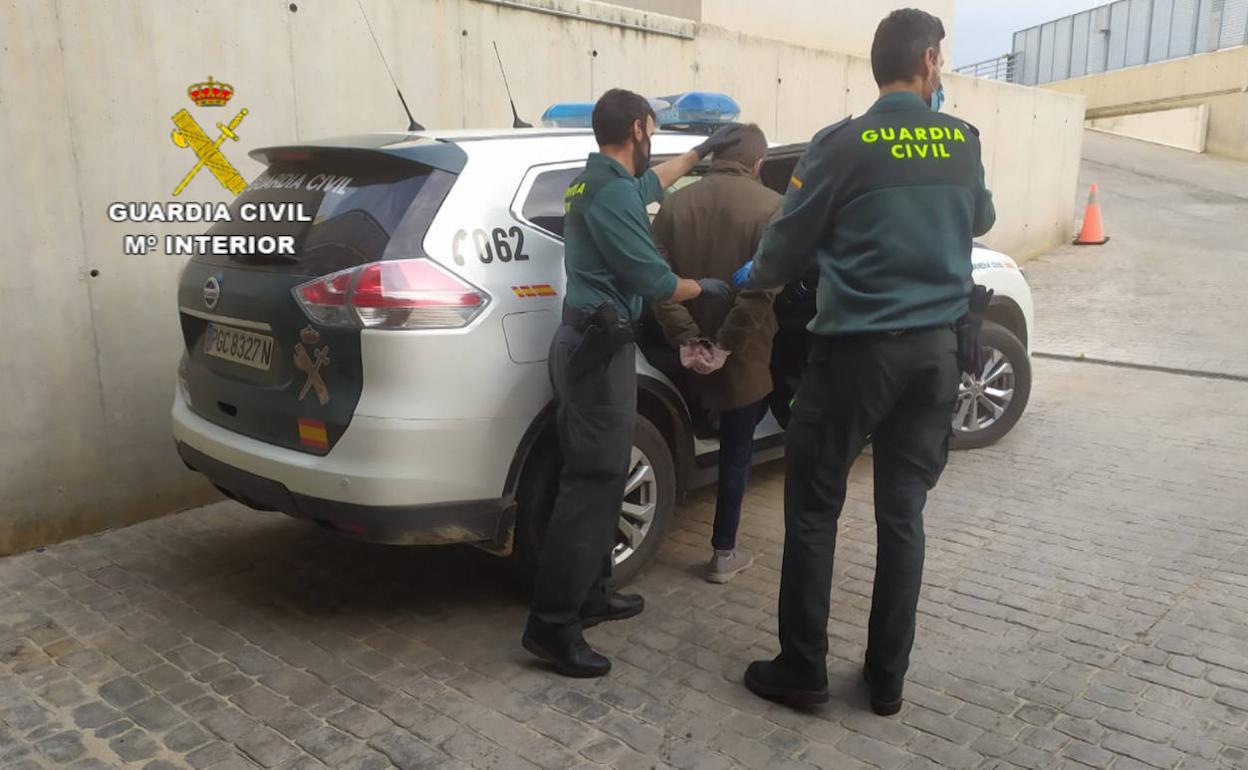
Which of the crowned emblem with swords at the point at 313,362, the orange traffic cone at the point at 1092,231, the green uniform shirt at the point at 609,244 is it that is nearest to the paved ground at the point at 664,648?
the crowned emblem with swords at the point at 313,362

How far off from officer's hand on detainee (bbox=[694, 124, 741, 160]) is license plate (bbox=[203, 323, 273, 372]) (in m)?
1.75

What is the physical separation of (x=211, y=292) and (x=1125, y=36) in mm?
29800

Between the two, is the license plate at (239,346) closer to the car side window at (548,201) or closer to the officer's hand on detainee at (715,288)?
the car side window at (548,201)

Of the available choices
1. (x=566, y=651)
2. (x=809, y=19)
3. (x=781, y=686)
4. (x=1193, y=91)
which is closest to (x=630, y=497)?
(x=566, y=651)

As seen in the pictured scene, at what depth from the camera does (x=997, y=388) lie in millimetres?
5805

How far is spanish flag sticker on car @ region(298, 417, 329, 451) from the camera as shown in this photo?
326 centimetres

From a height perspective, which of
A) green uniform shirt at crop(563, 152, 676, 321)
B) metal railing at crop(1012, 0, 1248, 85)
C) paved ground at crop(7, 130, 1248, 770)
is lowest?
paved ground at crop(7, 130, 1248, 770)

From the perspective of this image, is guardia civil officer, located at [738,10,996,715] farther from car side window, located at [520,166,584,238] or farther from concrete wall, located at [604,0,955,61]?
concrete wall, located at [604,0,955,61]

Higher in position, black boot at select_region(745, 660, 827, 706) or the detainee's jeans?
the detainee's jeans

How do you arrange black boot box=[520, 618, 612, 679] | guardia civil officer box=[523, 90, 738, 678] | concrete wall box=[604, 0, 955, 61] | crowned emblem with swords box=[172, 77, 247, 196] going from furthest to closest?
1. concrete wall box=[604, 0, 955, 61]
2. crowned emblem with swords box=[172, 77, 247, 196]
3. black boot box=[520, 618, 612, 679]
4. guardia civil officer box=[523, 90, 738, 678]

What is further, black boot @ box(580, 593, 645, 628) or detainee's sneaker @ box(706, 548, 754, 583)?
detainee's sneaker @ box(706, 548, 754, 583)

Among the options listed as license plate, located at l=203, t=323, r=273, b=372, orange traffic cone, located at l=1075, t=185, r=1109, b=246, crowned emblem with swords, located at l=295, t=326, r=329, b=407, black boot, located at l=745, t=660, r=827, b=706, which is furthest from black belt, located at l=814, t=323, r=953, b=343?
orange traffic cone, located at l=1075, t=185, r=1109, b=246

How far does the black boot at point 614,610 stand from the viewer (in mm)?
3680

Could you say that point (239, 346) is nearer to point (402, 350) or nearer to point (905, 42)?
point (402, 350)
